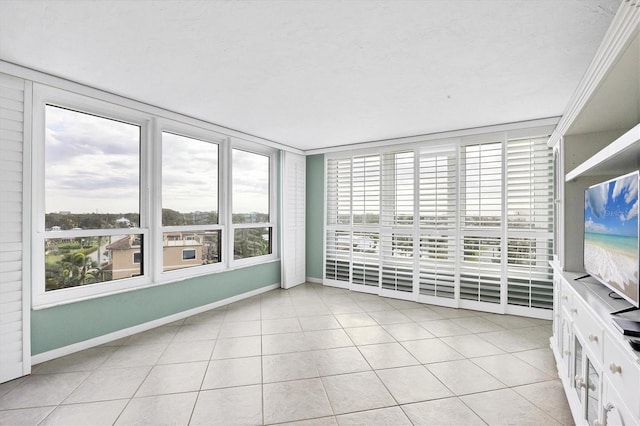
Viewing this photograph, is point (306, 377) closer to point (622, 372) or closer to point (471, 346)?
→ point (471, 346)

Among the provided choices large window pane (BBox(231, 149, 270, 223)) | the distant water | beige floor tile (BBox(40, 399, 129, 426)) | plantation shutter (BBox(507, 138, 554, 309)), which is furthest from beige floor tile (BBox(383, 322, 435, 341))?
large window pane (BBox(231, 149, 270, 223))

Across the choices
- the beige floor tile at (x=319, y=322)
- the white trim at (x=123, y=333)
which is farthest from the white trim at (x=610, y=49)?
the white trim at (x=123, y=333)

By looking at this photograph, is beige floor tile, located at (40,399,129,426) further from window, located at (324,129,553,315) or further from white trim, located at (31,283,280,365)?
window, located at (324,129,553,315)

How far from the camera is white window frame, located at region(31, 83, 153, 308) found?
2643mm

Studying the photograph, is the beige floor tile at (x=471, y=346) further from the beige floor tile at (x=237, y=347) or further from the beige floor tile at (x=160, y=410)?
the beige floor tile at (x=160, y=410)

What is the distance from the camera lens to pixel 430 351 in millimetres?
2949

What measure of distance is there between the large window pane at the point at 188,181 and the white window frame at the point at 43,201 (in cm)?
34

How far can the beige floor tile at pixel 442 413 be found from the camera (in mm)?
1960

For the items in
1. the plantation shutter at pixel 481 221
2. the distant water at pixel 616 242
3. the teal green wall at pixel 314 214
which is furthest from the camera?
the teal green wall at pixel 314 214

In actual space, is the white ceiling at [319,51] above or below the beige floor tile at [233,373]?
above

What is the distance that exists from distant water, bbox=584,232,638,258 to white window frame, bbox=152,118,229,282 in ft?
12.6

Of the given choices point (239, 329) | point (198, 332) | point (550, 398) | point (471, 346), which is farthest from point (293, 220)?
point (550, 398)

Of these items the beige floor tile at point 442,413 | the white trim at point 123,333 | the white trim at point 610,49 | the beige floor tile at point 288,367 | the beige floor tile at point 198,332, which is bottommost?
the beige floor tile at point 442,413

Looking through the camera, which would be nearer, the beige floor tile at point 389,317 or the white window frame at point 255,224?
the beige floor tile at point 389,317
